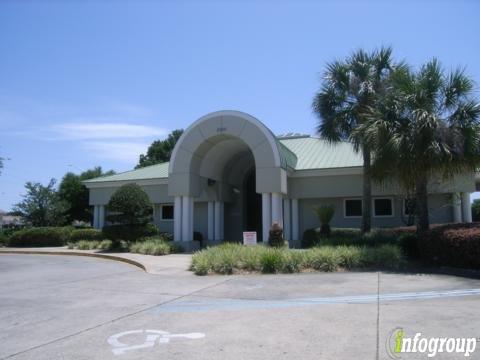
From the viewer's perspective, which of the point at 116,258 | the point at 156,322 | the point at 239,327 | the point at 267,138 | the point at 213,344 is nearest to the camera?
the point at 213,344

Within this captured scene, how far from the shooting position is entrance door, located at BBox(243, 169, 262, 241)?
28.9 meters

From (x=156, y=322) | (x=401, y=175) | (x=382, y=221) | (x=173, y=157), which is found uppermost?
(x=173, y=157)

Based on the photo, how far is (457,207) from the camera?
22422 mm

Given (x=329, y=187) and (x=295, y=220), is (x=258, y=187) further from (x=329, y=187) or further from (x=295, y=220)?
(x=329, y=187)

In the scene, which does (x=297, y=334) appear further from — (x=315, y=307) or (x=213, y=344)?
(x=315, y=307)

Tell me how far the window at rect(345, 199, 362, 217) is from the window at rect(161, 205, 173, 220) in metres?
11.5

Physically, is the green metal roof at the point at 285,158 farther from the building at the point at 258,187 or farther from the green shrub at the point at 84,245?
the green shrub at the point at 84,245

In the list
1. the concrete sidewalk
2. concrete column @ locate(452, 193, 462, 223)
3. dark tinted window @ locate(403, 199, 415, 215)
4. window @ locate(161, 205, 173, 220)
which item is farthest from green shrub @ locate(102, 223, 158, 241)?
concrete column @ locate(452, 193, 462, 223)

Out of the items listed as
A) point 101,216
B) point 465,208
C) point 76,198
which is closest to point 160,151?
point 76,198

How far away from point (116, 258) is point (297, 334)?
47.7 ft

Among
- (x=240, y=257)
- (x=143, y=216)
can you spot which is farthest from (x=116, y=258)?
(x=240, y=257)

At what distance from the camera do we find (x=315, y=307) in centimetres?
829

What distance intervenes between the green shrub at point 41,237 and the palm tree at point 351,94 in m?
17.9

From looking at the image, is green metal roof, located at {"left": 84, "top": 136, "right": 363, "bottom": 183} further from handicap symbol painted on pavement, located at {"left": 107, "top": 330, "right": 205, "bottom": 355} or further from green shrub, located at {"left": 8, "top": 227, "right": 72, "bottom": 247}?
handicap symbol painted on pavement, located at {"left": 107, "top": 330, "right": 205, "bottom": 355}
